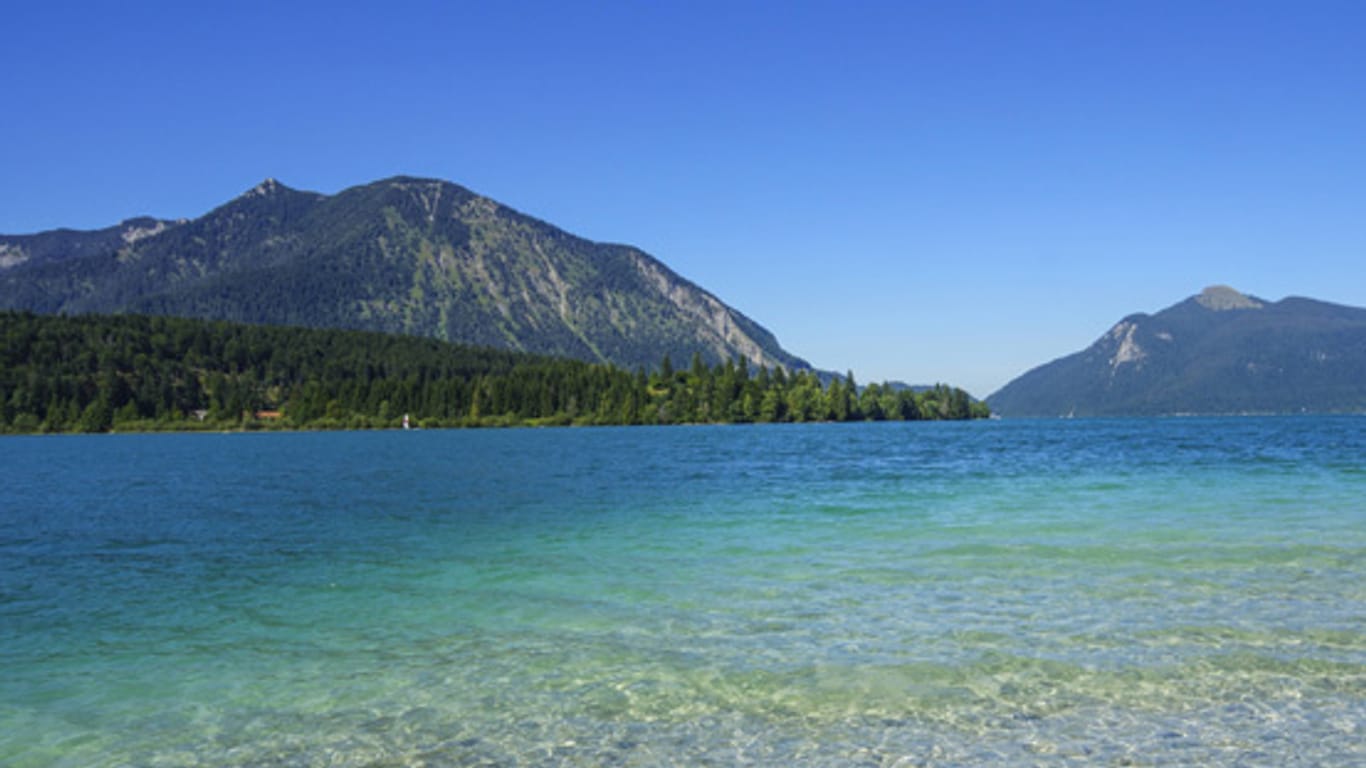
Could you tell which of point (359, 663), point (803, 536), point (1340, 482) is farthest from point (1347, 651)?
point (1340, 482)

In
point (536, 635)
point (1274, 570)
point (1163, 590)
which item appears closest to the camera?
point (536, 635)

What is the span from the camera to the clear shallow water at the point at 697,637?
12.0 metres

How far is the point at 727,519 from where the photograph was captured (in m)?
38.8

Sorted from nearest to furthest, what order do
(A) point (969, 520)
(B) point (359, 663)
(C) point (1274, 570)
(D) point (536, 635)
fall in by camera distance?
(B) point (359, 663) < (D) point (536, 635) < (C) point (1274, 570) < (A) point (969, 520)

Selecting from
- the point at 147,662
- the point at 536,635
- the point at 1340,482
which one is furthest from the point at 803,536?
the point at 1340,482

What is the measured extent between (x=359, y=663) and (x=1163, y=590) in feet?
56.1

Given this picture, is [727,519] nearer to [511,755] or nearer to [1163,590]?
[1163,590]

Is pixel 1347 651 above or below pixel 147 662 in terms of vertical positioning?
above

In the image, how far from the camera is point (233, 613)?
2111 cm

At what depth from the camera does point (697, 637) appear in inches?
696

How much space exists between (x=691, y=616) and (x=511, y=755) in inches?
330

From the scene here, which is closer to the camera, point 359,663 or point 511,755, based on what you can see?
point 511,755

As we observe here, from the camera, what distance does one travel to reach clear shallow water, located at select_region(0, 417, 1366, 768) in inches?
471

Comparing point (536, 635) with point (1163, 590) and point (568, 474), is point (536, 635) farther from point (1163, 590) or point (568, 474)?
point (568, 474)
